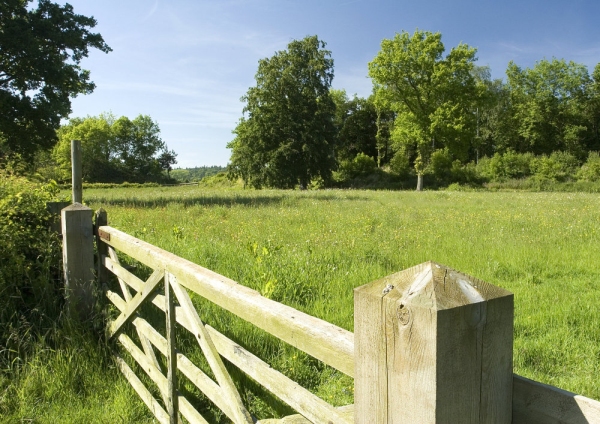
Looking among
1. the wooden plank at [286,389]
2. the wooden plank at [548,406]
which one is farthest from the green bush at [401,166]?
the wooden plank at [548,406]

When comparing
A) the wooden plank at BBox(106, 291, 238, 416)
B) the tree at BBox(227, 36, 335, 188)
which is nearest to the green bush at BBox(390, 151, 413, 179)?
the tree at BBox(227, 36, 335, 188)

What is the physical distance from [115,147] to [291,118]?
202ft

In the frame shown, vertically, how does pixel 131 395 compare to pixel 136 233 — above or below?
below

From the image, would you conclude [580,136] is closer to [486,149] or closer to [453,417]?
[486,149]

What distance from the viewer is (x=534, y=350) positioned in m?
4.05

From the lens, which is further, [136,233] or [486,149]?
[486,149]

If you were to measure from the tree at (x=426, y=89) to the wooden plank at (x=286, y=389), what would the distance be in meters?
39.9

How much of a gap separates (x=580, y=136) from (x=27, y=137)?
58857 mm

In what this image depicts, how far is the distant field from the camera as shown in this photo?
Answer: 387cm

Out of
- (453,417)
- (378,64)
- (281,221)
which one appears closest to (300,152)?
(378,64)

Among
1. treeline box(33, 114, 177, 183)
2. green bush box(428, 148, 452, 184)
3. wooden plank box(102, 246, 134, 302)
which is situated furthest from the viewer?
treeline box(33, 114, 177, 183)

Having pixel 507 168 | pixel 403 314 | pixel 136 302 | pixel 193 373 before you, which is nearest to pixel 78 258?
pixel 136 302

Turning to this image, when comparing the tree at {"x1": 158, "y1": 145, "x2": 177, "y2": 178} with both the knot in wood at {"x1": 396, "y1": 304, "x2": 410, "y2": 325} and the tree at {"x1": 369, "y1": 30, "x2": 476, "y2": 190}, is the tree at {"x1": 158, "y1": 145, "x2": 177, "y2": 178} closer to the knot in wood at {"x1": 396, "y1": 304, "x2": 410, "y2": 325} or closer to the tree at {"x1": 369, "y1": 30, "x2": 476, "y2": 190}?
the tree at {"x1": 369, "y1": 30, "x2": 476, "y2": 190}

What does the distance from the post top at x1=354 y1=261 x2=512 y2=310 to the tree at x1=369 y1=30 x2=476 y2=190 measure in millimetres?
40861
